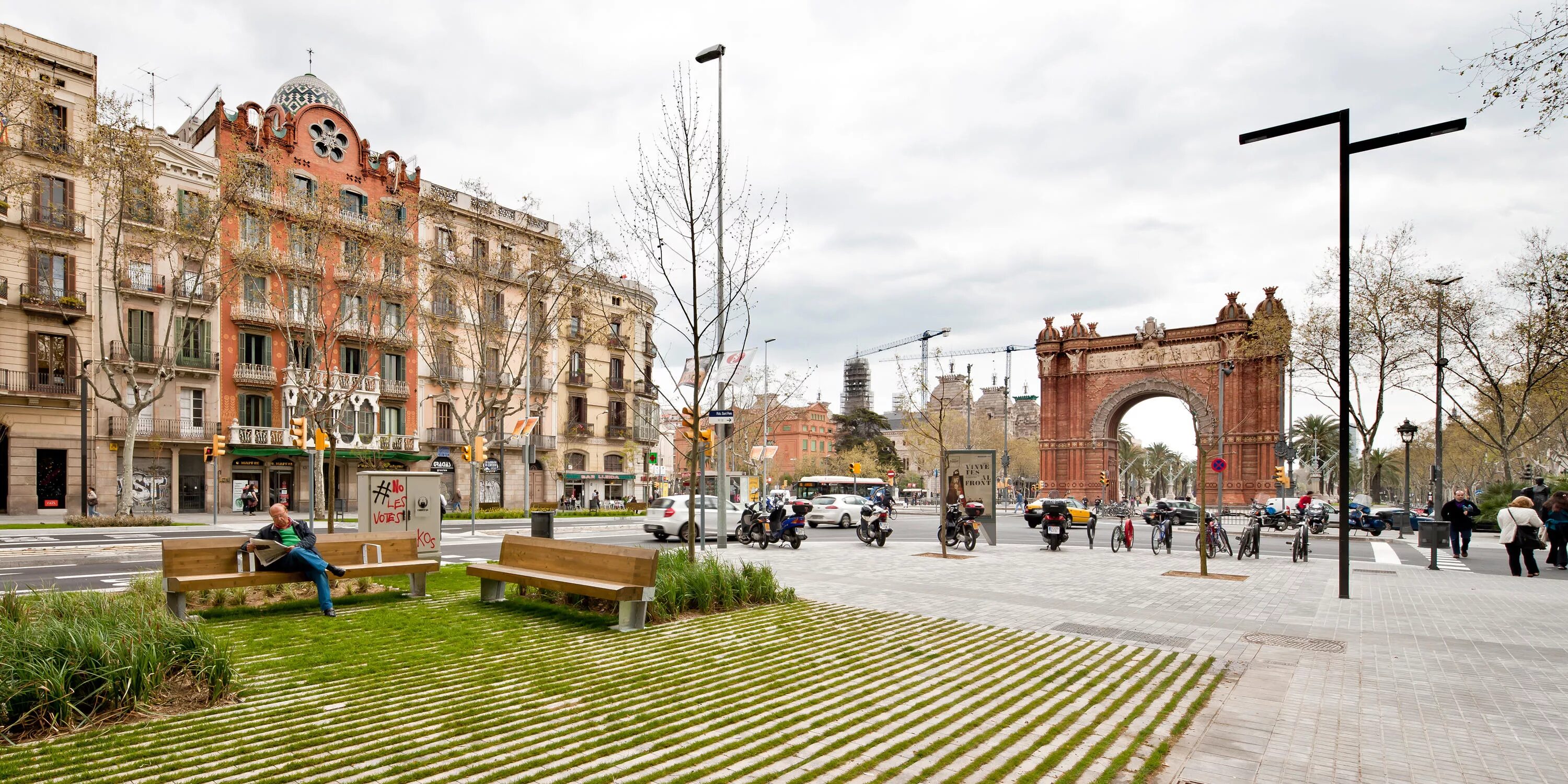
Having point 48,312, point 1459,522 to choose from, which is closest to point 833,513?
point 1459,522

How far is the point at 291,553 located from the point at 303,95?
41.5 metres

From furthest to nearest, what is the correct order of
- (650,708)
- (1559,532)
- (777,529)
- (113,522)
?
(113,522), (777,529), (1559,532), (650,708)

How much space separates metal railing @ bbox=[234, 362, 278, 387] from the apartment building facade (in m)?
5.72

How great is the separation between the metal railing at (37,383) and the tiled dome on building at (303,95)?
51.3ft

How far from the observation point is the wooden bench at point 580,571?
27.9 ft

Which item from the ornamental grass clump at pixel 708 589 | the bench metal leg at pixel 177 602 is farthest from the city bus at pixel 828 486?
the bench metal leg at pixel 177 602

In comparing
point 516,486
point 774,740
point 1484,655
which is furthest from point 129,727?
point 516,486

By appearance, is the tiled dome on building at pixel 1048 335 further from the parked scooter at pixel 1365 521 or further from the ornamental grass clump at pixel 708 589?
the ornamental grass clump at pixel 708 589

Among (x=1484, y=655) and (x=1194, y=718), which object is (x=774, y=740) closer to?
(x=1194, y=718)

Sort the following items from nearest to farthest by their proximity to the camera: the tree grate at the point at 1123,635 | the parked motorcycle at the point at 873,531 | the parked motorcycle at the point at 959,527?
the tree grate at the point at 1123,635 → the parked motorcycle at the point at 959,527 → the parked motorcycle at the point at 873,531

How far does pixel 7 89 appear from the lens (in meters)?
19.0

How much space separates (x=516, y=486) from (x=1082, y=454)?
1538 inches

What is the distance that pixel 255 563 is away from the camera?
361 inches

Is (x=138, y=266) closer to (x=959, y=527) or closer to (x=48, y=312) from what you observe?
(x=48, y=312)
